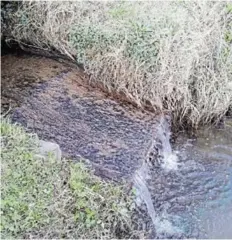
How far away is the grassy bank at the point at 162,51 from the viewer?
4312mm

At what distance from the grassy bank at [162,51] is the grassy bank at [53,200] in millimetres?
1364

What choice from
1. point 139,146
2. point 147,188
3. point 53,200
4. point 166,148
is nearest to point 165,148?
point 166,148

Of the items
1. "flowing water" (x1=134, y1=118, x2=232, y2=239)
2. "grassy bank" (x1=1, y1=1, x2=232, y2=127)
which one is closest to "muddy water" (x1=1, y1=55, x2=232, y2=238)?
"flowing water" (x1=134, y1=118, x2=232, y2=239)

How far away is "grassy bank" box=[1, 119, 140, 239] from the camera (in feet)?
9.39

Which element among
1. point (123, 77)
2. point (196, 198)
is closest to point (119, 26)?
point (123, 77)

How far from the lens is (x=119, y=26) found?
4.49 m

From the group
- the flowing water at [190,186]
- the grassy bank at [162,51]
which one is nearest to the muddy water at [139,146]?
the flowing water at [190,186]

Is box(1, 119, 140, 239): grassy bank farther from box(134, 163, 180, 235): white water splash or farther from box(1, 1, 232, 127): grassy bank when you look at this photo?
box(1, 1, 232, 127): grassy bank

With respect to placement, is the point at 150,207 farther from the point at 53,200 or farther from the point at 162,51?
the point at 162,51

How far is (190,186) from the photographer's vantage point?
383 cm

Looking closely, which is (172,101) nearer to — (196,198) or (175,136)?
(175,136)

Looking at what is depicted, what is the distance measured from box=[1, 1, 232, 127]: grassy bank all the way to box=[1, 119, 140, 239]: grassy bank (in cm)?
136

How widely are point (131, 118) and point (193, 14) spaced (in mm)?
1300

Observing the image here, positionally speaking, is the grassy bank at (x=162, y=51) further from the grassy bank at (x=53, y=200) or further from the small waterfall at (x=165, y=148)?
the grassy bank at (x=53, y=200)
